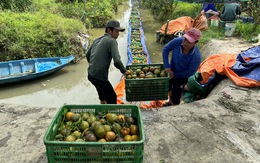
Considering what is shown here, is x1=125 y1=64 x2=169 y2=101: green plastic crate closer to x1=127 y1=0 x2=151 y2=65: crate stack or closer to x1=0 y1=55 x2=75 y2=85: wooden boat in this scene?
x1=0 y1=55 x2=75 y2=85: wooden boat

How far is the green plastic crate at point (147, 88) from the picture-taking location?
3.77 meters

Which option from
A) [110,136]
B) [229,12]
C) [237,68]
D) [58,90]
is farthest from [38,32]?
[229,12]

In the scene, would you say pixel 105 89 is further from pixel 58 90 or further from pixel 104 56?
pixel 58 90

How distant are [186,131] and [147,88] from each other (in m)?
0.94

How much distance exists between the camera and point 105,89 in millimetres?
4152

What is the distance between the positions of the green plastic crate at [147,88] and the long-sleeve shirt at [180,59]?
0.44 m

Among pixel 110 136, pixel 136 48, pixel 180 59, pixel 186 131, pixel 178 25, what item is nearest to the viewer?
pixel 110 136

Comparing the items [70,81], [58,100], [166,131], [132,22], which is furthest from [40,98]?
[132,22]

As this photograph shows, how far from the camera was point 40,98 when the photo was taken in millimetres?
6832

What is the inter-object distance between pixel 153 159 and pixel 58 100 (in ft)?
14.7

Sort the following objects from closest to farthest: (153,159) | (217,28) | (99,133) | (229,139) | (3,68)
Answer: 1. (99,133)
2. (153,159)
3. (229,139)
4. (3,68)
5. (217,28)

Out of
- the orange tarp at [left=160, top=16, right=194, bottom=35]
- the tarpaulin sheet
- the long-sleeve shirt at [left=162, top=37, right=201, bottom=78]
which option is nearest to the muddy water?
the long-sleeve shirt at [left=162, top=37, right=201, bottom=78]

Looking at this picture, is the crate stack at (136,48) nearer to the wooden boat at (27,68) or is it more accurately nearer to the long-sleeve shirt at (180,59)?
the wooden boat at (27,68)

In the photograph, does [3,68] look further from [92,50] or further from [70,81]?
[92,50]
